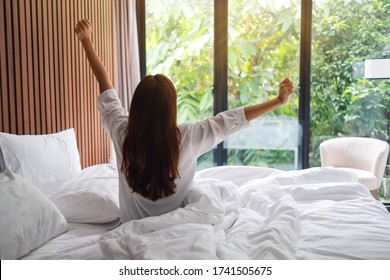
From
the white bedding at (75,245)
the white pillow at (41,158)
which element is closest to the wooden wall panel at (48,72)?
the white pillow at (41,158)

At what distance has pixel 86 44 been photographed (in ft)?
6.02

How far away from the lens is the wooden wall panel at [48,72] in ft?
6.03

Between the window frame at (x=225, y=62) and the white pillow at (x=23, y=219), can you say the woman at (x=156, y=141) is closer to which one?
the white pillow at (x=23, y=219)

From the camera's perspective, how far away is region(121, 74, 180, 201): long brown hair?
4.46 feet

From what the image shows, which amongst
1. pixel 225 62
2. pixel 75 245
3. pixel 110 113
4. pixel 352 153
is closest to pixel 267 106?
pixel 110 113

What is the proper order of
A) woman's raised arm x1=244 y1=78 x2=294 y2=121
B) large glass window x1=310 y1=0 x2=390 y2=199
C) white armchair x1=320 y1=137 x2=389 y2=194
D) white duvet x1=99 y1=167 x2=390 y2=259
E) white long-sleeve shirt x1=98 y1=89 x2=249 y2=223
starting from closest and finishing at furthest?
1. white duvet x1=99 y1=167 x2=390 y2=259
2. white long-sleeve shirt x1=98 y1=89 x2=249 y2=223
3. woman's raised arm x1=244 y1=78 x2=294 y2=121
4. white armchair x1=320 y1=137 x2=389 y2=194
5. large glass window x1=310 y1=0 x2=390 y2=199

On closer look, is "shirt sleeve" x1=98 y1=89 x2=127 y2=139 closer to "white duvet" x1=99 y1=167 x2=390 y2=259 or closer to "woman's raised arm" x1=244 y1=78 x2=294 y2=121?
"white duvet" x1=99 y1=167 x2=390 y2=259

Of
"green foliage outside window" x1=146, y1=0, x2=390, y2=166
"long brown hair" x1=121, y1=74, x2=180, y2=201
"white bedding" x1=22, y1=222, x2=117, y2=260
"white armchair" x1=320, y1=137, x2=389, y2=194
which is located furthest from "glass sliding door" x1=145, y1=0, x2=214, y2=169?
"long brown hair" x1=121, y1=74, x2=180, y2=201

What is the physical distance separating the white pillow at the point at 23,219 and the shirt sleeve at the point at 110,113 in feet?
1.25

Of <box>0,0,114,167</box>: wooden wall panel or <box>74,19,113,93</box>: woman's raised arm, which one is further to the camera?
<box>0,0,114,167</box>: wooden wall panel

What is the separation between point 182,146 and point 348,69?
9.43 feet

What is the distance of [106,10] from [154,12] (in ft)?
2.72
